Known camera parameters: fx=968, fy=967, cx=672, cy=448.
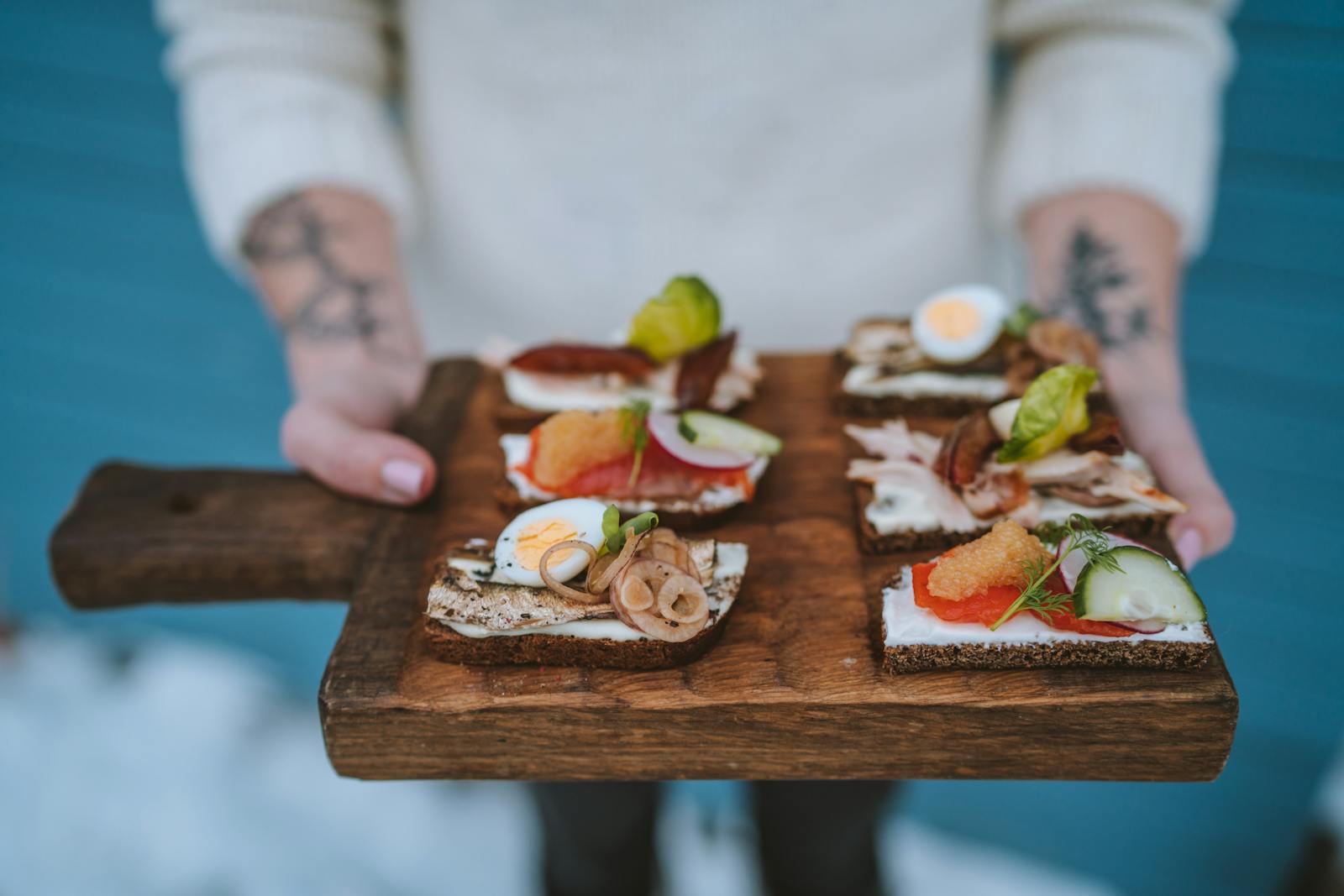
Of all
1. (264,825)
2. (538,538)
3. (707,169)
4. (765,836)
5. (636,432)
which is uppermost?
(707,169)

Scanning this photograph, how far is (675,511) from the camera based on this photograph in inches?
81.4

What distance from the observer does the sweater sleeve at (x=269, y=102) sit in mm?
2789

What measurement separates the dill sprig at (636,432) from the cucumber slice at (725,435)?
0.32 feet

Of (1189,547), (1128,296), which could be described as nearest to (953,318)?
(1128,296)

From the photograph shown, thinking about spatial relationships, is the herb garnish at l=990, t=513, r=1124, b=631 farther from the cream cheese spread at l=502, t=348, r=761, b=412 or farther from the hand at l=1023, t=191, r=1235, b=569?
the cream cheese spread at l=502, t=348, r=761, b=412

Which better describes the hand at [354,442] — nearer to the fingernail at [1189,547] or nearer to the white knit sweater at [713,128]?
the white knit sweater at [713,128]

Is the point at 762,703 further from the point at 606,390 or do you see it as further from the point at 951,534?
the point at 606,390

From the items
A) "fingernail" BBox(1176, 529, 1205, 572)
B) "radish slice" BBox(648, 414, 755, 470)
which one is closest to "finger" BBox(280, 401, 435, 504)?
"radish slice" BBox(648, 414, 755, 470)

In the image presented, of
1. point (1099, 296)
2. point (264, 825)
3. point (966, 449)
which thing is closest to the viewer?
point (966, 449)

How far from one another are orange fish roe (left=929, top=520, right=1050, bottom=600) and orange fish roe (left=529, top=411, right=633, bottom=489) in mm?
734

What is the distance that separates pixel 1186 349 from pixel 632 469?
2.34 metres

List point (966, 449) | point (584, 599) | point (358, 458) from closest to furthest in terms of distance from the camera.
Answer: point (584, 599) < point (966, 449) < point (358, 458)

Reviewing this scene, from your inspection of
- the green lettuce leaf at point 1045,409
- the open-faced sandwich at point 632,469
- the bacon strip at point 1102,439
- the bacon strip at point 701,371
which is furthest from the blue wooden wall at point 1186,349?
the open-faced sandwich at point 632,469

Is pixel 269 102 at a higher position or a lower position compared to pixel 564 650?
higher
